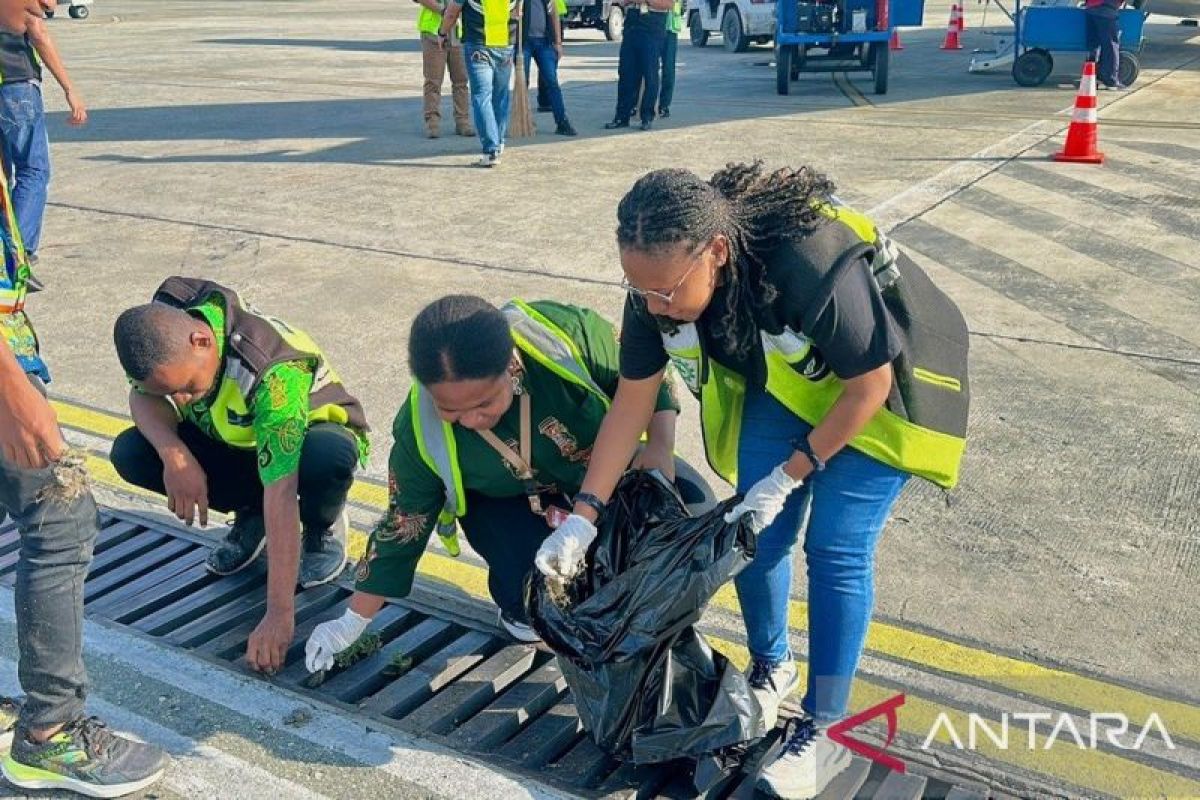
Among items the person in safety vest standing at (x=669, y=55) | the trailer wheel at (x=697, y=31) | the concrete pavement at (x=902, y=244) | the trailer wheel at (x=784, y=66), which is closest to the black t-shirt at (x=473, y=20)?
the concrete pavement at (x=902, y=244)

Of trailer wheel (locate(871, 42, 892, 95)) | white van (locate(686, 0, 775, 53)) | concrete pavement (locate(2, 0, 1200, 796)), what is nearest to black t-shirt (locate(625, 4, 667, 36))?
concrete pavement (locate(2, 0, 1200, 796))

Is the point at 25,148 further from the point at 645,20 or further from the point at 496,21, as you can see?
the point at 645,20

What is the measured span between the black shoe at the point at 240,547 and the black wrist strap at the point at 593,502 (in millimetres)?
1347

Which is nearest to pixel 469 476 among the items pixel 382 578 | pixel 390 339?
pixel 382 578

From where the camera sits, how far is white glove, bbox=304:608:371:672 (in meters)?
2.95

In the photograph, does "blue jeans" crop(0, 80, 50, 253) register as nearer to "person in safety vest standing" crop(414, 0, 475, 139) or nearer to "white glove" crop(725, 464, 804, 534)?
"person in safety vest standing" crop(414, 0, 475, 139)

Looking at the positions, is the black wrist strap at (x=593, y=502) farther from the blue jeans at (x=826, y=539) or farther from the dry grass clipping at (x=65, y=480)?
the dry grass clipping at (x=65, y=480)

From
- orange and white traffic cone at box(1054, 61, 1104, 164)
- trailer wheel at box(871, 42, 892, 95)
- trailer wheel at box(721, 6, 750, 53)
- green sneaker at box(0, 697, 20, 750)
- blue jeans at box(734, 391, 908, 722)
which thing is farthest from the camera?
trailer wheel at box(721, 6, 750, 53)

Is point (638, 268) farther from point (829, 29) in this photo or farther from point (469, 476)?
point (829, 29)

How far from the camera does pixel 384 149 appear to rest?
9.86m

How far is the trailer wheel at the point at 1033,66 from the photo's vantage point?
12273mm

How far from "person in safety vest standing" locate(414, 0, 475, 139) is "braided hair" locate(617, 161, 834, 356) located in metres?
7.83

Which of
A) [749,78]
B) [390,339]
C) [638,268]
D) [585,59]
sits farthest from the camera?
[585,59]

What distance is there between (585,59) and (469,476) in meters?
14.4
